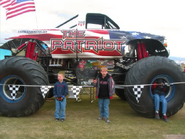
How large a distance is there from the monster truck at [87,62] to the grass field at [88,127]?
11.6 inches

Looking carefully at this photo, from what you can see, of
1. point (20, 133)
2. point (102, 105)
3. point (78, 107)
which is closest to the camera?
point (20, 133)

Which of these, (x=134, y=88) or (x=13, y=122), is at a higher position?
(x=134, y=88)

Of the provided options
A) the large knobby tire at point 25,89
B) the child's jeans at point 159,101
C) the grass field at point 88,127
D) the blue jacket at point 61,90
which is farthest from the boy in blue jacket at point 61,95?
the child's jeans at point 159,101

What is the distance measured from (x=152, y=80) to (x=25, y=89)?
10.3ft

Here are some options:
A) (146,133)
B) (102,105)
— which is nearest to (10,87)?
(102,105)

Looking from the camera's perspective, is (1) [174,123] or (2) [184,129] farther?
(1) [174,123]

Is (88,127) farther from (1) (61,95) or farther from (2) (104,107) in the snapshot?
(1) (61,95)

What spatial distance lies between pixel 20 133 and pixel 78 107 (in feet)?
6.88

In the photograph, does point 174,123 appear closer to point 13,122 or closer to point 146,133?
point 146,133

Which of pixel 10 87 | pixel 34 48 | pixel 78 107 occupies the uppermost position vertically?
pixel 34 48

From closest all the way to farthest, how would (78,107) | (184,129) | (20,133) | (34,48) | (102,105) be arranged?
(20,133), (184,129), (102,105), (34,48), (78,107)

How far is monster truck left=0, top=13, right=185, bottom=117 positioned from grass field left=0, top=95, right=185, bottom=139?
29cm

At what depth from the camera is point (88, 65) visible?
4527mm

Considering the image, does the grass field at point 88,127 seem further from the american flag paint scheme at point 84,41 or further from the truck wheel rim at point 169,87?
the american flag paint scheme at point 84,41
